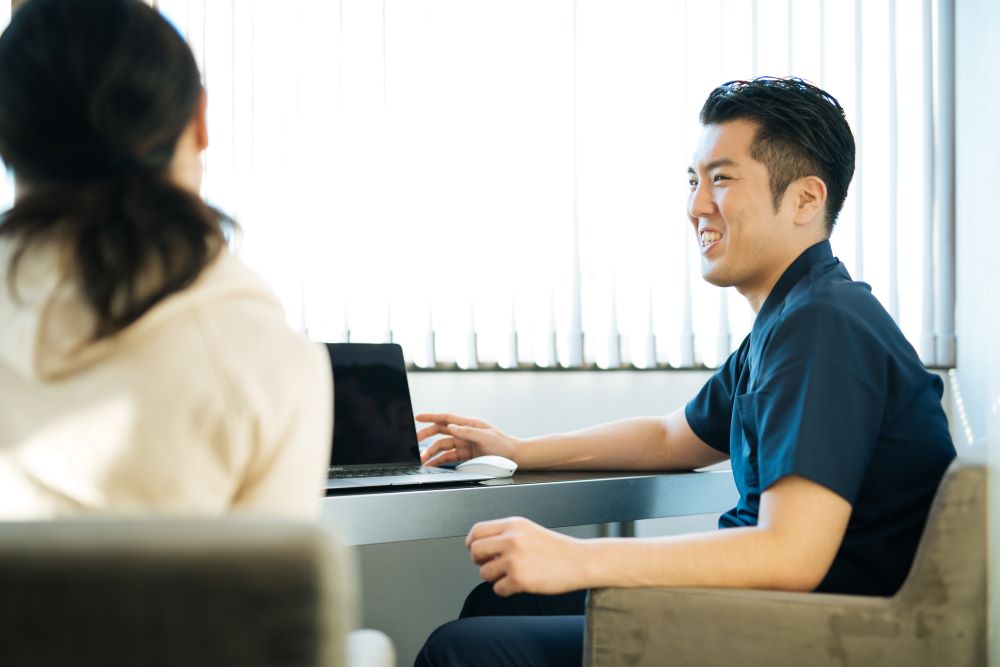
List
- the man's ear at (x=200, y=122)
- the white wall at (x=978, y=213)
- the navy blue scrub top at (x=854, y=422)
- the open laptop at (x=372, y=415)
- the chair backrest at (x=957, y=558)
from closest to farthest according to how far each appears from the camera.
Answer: the man's ear at (x=200, y=122), the chair backrest at (x=957, y=558), the navy blue scrub top at (x=854, y=422), the open laptop at (x=372, y=415), the white wall at (x=978, y=213)

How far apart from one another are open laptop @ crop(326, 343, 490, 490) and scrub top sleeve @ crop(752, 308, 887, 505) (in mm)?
586

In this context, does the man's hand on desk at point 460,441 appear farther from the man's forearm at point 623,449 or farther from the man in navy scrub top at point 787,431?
the man in navy scrub top at point 787,431

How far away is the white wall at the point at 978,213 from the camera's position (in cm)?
175

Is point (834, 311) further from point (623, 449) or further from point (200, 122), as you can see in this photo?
point (200, 122)

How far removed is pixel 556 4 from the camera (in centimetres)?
254

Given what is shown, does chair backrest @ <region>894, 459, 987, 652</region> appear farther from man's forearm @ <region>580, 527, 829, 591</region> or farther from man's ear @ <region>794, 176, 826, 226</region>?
man's ear @ <region>794, 176, 826, 226</region>

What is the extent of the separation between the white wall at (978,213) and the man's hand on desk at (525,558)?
63cm

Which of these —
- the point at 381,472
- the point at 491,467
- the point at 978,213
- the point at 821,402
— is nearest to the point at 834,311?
the point at 821,402

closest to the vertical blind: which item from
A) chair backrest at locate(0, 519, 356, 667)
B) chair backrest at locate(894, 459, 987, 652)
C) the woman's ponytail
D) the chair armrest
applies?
the chair armrest

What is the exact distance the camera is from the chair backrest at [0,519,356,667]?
0.47 m

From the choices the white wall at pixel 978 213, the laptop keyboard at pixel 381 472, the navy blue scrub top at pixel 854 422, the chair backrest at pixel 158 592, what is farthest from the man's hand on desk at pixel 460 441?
the chair backrest at pixel 158 592

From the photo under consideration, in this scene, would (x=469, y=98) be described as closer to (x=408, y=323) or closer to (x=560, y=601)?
(x=408, y=323)

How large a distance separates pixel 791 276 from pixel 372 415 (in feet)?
2.55

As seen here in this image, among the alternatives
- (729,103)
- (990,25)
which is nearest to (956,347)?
(990,25)
